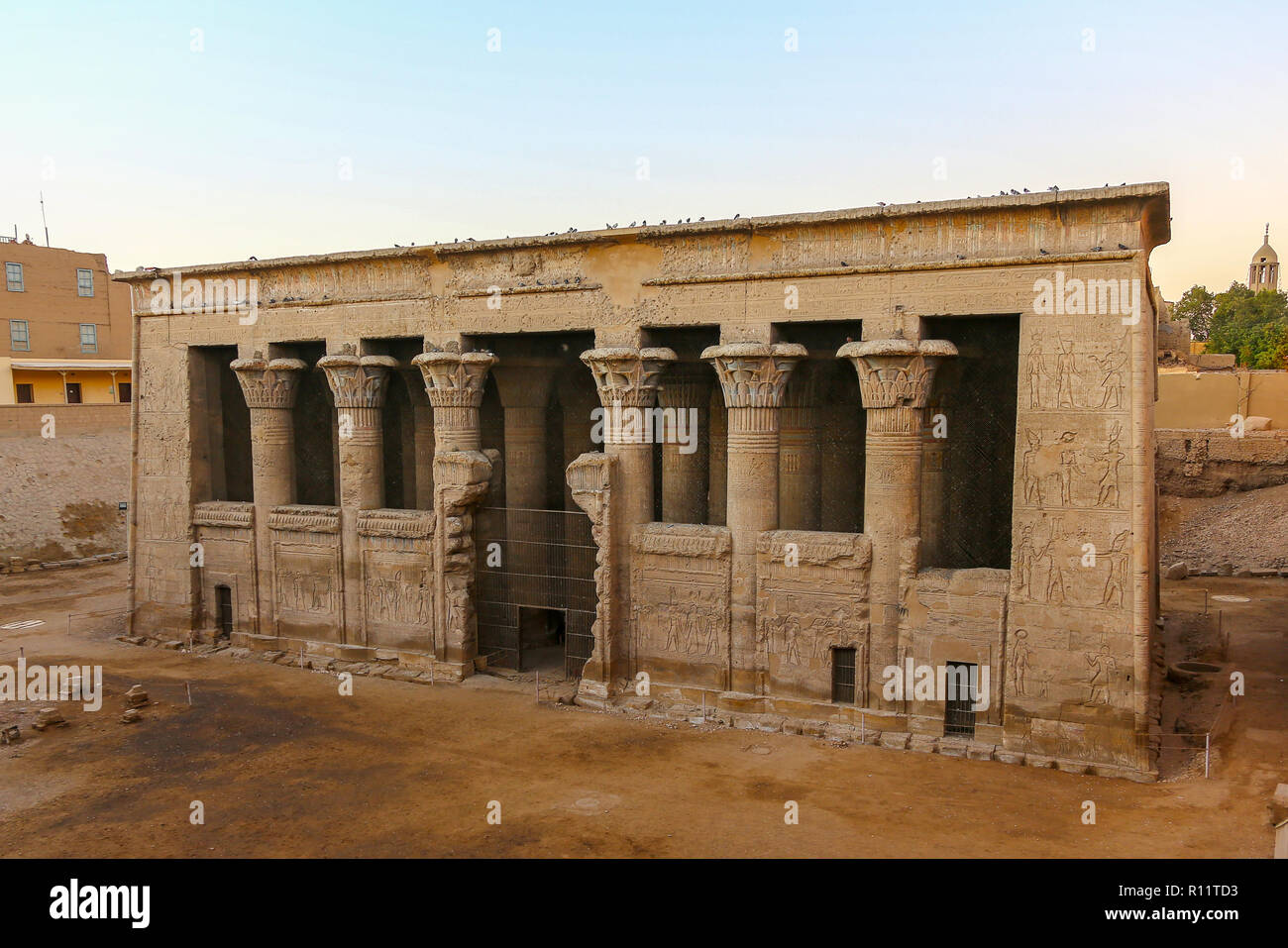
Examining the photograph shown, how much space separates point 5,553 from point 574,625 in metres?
22.1

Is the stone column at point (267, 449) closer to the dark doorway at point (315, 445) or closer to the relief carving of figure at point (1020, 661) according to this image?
the dark doorway at point (315, 445)

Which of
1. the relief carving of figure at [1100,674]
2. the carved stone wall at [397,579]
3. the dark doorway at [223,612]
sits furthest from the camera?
the dark doorway at [223,612]

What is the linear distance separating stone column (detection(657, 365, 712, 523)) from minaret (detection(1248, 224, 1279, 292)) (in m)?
70.7

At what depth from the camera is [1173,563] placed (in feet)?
86.6

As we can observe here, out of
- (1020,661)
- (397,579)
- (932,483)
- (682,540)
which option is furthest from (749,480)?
(397,579)

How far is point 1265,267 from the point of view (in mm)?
71938

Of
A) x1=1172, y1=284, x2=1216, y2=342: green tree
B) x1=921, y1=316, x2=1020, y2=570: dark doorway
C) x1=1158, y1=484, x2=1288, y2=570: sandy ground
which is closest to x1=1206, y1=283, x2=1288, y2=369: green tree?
x1=1172, y1=284, x2=1216, y2=342: green tree

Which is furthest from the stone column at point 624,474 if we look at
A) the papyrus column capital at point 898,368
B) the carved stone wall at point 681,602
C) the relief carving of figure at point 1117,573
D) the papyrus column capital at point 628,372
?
the relief carving of figure at point 1117,573

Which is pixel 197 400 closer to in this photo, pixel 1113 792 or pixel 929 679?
pixel 929 679

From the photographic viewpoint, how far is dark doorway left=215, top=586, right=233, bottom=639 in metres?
21.1

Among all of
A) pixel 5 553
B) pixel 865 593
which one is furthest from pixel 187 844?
pixel 5 553

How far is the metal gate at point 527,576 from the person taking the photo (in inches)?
719

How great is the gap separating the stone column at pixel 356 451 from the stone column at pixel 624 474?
499cm

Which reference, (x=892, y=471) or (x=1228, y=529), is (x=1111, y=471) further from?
(x=1228, y=529)
